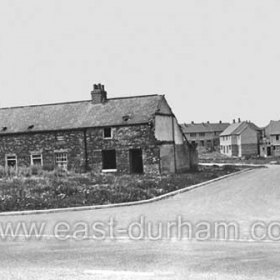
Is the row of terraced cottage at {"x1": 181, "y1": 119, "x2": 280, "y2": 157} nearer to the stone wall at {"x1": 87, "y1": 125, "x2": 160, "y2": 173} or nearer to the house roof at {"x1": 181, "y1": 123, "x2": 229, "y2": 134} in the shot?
the house roof at {"x1": 181, "y1": 123, "x2": 229, "y2": 134}

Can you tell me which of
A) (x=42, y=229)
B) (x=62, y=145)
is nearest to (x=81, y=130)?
(x=62, y=145)

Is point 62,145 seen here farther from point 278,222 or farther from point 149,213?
point 278,222

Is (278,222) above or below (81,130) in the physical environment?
below

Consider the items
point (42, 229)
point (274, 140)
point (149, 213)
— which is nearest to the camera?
point (42, 229)

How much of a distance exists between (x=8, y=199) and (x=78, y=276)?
13122 millimetres

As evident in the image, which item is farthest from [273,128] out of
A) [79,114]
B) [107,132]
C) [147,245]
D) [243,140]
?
[147,245]

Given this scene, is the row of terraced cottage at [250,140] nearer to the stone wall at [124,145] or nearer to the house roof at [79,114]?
the house roof at [79,114]

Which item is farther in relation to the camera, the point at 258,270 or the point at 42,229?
the point at 42,229

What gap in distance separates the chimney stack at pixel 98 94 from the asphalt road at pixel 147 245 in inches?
1108

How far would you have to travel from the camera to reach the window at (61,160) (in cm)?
4375

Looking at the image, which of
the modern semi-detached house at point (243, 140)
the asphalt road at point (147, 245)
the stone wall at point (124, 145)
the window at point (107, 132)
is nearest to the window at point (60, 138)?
the stone wall at point (124, 145)

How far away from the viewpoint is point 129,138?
138 feet

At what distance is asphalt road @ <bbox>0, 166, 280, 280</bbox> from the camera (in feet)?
28.5

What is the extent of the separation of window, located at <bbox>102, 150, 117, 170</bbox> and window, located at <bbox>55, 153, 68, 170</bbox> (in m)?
3.28
